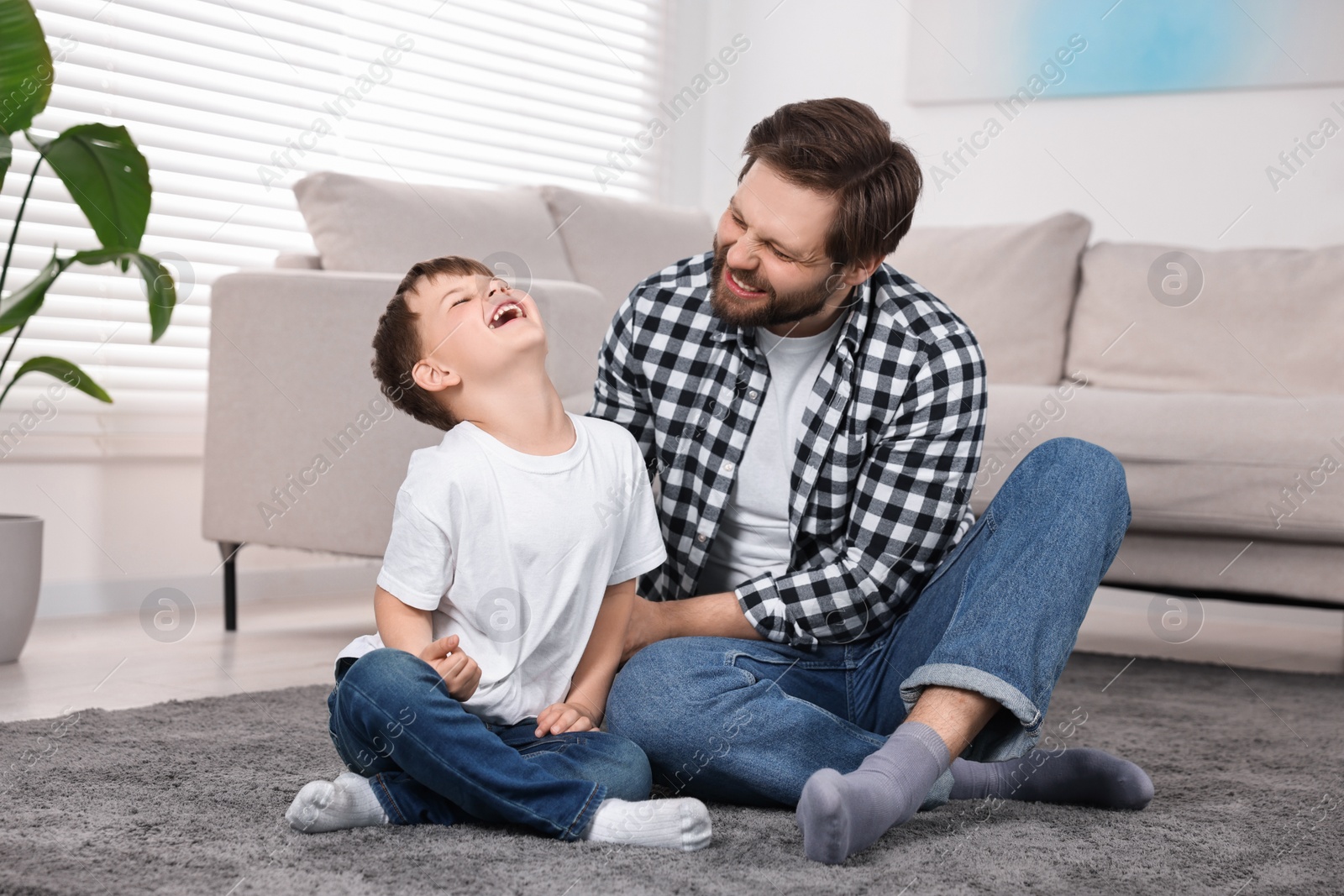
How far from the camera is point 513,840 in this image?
108cm

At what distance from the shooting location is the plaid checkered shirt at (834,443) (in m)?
1.30

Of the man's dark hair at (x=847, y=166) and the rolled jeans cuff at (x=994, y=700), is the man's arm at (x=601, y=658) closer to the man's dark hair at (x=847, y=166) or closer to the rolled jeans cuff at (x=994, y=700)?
the rolled jeans cuff at (x=994, y=700)

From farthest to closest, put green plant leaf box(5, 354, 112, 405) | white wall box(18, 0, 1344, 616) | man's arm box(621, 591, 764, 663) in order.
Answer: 1. white wall box(18, 0, 1344, 616)
2. green plant leaf box(5, 354, 112, 405)
3. man's arm box(621, 591, 764, 663)

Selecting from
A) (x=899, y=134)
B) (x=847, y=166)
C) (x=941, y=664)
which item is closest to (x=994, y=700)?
(x=941, y=664)

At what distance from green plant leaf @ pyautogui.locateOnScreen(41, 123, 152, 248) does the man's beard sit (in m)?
1.02

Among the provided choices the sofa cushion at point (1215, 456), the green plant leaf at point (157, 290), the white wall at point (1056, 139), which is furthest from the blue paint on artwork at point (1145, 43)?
the green plant leaf at point (157, 290)

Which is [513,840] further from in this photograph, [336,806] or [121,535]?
[121,535]

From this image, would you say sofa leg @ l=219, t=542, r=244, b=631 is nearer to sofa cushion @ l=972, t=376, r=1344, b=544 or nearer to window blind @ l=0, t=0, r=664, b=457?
window blind @ l=0, t=0, r=664, b=457

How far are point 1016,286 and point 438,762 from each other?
7.48 ft

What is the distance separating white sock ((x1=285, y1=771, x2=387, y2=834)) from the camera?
1072 mm

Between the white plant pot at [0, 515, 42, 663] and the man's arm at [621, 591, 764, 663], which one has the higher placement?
the man's arm at [621, 591, 764, 663]

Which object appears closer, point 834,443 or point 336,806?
point 336,806

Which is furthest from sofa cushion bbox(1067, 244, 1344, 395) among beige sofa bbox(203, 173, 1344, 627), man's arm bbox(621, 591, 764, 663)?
man's arm bbox(621, 591, 764, 663)

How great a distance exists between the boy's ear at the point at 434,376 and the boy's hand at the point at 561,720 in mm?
316
